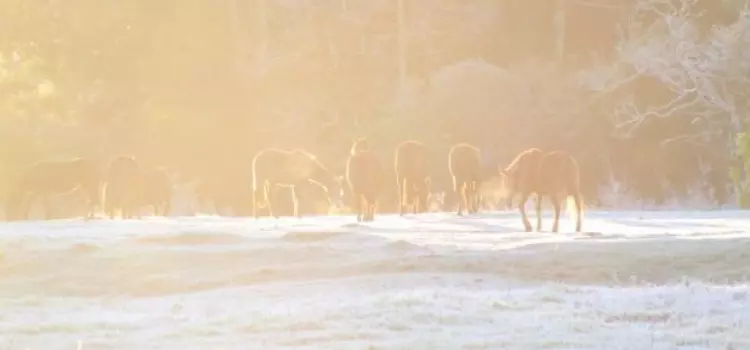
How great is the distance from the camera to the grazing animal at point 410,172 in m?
21.0

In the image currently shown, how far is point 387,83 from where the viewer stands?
3694 cm

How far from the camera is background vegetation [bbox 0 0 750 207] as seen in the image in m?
31.2

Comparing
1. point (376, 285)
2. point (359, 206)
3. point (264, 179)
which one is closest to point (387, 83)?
point (264, 179)

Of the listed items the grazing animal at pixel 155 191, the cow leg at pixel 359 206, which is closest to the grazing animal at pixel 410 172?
the cow leg at pixel 359 206

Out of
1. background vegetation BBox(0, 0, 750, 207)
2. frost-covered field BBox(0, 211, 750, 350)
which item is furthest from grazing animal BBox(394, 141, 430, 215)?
background vegetation BBox(0, 0, 750, 207)

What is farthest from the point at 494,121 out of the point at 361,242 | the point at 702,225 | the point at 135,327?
the point at 135,327

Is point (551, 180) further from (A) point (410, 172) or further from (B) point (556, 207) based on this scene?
(A) point (410, 172)

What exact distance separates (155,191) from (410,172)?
193 inches

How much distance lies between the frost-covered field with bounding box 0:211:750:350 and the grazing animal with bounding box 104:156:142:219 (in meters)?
5.06

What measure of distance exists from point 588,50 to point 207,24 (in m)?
12.1

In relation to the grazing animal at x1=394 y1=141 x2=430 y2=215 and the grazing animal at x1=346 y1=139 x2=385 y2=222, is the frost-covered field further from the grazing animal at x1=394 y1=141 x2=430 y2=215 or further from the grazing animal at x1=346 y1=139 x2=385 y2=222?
the grazing animal at x1=394 y1=141 x2=430 y2=215

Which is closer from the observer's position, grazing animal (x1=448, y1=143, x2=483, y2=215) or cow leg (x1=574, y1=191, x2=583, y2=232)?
cow leg (x1=574, y1=191, x2=583, y2=232)

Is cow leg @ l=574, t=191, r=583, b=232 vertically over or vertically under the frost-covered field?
over

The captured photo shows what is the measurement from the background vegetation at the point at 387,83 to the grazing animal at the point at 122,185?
37.1 ft
